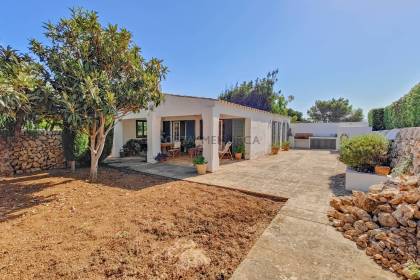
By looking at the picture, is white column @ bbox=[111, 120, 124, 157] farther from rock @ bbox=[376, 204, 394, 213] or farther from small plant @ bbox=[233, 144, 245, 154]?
rock @ bbox=[376, 204, 394, 213]

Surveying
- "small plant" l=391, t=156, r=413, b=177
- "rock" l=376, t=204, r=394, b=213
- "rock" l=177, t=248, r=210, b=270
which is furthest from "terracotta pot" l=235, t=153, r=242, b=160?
"rock" l=177, t=248, r=210, b=270

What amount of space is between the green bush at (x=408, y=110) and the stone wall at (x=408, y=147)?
72cm

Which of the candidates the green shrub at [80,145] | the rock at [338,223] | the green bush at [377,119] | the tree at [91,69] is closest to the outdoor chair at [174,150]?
the green shrub at [80,145]

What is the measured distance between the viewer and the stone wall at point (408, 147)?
16.7 feet

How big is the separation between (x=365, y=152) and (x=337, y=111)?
1381 inches

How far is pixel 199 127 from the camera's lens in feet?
45.9

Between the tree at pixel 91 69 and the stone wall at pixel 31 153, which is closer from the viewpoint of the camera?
the tree at pixel 91 69

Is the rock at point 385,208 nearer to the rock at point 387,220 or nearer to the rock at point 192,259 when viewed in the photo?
the rock at point 387,220

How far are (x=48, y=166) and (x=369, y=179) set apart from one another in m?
12.6

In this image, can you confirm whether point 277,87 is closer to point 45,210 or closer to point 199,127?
point 199,127

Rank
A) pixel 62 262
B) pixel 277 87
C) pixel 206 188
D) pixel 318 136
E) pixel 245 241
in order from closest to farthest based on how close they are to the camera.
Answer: pixel 62 262, pixel 245 241, pixel 206 188, pixel 318 136, pixel 277 87

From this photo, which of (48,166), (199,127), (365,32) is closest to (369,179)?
(365,32)

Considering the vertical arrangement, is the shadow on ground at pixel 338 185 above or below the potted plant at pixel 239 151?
below

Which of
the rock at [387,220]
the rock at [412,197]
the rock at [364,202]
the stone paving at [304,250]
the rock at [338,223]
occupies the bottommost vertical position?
the stone paving at [304,250]
